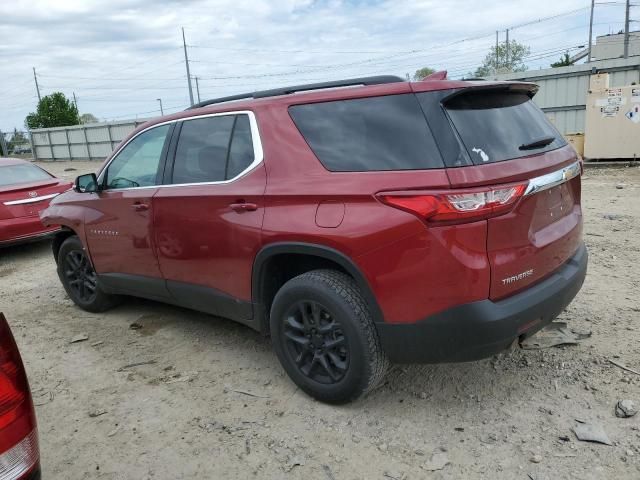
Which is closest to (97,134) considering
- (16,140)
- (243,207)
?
(16,140)

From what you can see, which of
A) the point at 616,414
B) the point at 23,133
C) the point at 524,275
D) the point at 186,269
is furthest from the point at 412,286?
the point at 23,133

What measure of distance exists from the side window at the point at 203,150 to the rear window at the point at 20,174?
510cm

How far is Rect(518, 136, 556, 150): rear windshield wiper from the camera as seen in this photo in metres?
2.82

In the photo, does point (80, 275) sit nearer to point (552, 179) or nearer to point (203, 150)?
point (203, 150)

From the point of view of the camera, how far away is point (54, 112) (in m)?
42.4

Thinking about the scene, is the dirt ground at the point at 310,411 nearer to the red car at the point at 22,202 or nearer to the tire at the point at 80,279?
the tire at the point at 80,279

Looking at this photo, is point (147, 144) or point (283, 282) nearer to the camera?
point (283, 282)

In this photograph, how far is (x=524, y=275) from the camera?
2.66m

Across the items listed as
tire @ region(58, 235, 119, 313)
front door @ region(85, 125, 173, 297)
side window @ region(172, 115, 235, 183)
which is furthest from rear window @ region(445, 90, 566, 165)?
tire @ region(58, 235, 119, 313)

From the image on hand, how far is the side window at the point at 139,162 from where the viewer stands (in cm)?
399

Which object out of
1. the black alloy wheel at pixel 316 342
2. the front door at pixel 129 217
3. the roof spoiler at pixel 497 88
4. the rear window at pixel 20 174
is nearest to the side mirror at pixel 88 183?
the front door at pixel 129 217

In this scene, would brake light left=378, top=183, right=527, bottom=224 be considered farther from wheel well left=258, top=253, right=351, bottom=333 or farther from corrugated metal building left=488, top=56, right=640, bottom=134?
corrugated metal building left=488, top=56, right=640, bottom=134

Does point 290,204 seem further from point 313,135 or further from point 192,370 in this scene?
point 192,370

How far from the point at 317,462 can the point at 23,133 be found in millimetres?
42327
